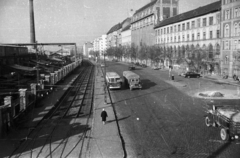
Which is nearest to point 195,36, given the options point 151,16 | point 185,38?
point 185,38

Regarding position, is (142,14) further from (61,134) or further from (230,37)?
(61,134)

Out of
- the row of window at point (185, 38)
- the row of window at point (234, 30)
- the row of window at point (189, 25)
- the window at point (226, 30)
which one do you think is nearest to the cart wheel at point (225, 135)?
the row of window at point (234, 30)

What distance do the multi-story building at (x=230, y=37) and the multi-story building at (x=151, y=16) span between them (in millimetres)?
40318

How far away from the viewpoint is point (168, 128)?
688 inches

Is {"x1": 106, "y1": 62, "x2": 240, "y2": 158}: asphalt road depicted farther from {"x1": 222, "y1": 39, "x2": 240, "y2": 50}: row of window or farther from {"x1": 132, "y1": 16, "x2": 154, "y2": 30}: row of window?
{"x1": 132, "y1": 16, "x2": 154, "y2": 30}: row of window

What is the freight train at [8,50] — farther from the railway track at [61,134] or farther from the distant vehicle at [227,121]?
the distant vehicle at [227,121]

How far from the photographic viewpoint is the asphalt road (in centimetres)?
1341

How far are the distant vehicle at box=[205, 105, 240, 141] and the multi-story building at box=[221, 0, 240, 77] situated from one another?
27997mm

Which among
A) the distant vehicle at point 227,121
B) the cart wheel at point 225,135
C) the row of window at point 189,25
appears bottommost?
the cart wheel at point 225,135

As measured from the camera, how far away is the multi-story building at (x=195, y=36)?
52.2 m

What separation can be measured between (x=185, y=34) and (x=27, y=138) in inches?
2247

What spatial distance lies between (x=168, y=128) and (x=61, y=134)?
291 inches

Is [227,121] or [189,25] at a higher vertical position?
[189,25]

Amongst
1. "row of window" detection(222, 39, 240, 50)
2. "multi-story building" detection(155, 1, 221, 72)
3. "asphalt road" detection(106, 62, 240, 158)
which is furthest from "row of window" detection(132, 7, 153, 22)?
"asphalt road" detection(106, 62, 240, 158)
